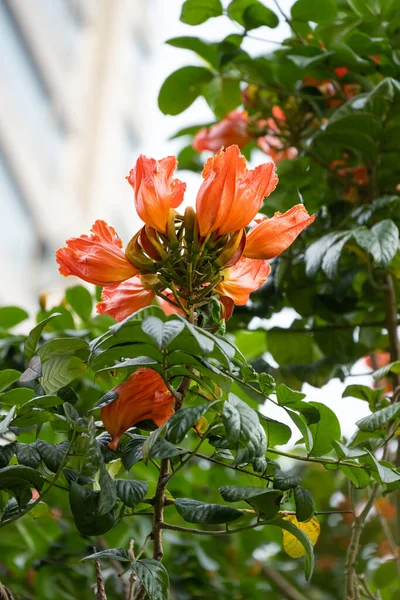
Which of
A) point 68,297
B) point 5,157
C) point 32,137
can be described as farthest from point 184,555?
point 32,137

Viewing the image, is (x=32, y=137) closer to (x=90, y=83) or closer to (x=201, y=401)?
(x=90, y=83)

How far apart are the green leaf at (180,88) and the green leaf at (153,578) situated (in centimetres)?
59

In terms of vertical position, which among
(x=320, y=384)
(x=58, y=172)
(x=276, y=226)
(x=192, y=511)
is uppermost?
(x=276, y=226)

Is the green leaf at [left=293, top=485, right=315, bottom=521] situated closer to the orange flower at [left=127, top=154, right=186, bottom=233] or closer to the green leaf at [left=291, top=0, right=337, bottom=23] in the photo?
the orange flower at [left=127, top=154, right=186, bottom=233]

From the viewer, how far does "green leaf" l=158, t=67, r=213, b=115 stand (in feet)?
2.88

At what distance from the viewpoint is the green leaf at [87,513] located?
44 centimetres

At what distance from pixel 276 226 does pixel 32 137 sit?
5.52 meters

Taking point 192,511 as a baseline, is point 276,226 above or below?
above

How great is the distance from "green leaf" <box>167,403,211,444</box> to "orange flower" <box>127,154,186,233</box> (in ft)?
0.41

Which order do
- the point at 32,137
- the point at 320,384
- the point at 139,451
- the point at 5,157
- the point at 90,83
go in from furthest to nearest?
the point at 90,83 → the point at 32,137 → the point at 5,157 → the point at 320,384 → the point at 139,451

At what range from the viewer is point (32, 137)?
5.74 m

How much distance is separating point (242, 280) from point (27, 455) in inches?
7.2

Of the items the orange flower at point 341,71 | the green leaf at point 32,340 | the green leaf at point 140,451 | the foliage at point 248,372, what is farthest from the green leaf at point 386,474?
the orange flower at point 341,71

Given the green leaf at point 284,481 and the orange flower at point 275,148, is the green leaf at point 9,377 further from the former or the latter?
the orange flower at point 275,148
